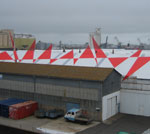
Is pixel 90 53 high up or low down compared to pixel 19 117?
up

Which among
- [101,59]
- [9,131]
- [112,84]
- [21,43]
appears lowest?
[9,131]

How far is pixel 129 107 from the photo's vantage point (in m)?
24.3

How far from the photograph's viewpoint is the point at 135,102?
23.9 m

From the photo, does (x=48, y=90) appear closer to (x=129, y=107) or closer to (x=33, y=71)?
(x=33, y=71)

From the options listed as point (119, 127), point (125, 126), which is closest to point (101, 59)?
point (125, 126)

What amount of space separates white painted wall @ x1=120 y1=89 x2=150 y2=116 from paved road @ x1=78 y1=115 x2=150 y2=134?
130 centimetres

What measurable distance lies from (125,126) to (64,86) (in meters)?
7.14

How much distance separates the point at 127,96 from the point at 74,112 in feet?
22.7

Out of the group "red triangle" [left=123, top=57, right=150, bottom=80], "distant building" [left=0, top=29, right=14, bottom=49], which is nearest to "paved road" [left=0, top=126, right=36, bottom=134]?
"red triangle" [left=123, top=57, right=150, bottom=80]

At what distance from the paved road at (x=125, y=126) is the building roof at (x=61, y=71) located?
430 cm

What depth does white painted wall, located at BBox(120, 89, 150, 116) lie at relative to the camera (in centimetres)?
2333

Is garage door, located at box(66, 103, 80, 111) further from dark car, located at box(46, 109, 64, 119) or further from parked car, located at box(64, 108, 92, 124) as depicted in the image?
parked car, located at box(64, 108, 92, 124)

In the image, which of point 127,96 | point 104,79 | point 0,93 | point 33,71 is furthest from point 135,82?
point 0,93

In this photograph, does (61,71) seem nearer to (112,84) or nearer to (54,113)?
(54,113)
